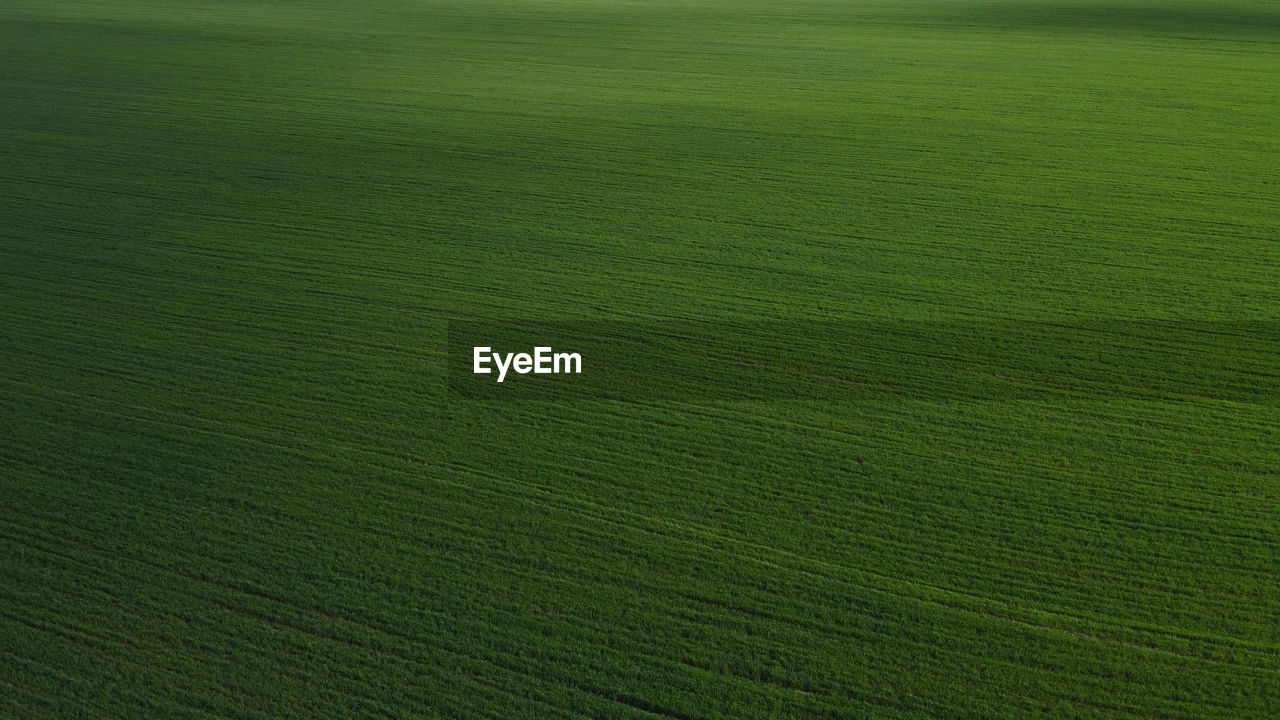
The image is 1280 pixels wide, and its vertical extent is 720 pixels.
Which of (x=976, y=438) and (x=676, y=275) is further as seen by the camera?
(x=676, y=275)

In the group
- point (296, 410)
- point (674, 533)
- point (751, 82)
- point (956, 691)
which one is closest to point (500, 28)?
point (751, 82)

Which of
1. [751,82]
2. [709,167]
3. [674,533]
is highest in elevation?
[751,82]

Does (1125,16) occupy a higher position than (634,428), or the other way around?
(1125,16)

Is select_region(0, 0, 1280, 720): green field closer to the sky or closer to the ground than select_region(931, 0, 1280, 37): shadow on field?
closer to the ground

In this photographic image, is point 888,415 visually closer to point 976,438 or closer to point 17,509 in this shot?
point 976,438

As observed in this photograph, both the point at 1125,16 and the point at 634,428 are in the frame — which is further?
the point at 1125,16
